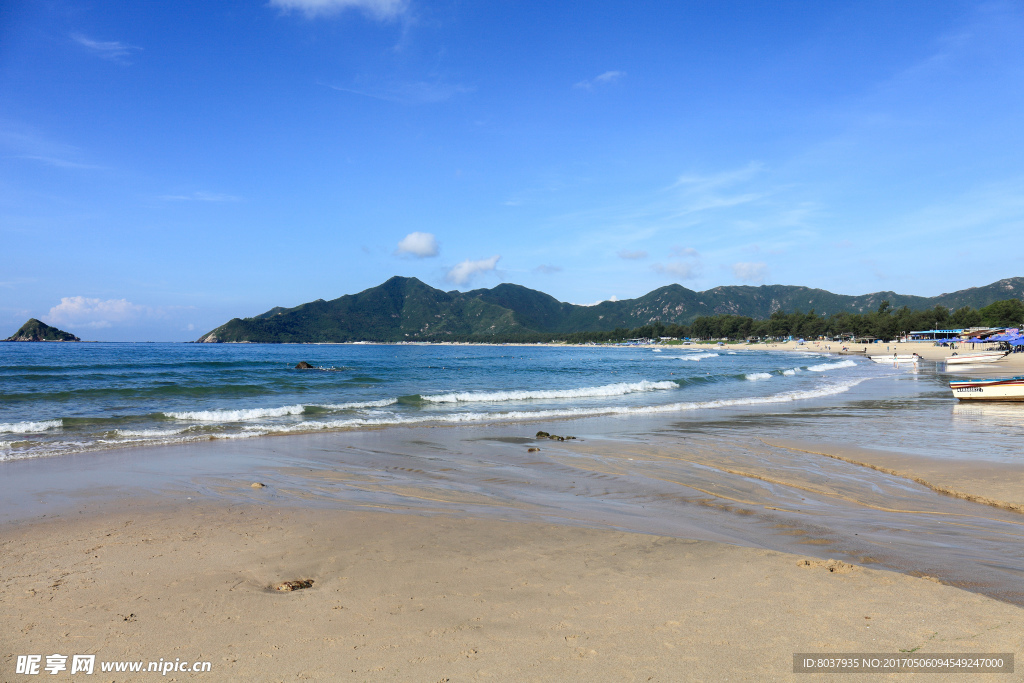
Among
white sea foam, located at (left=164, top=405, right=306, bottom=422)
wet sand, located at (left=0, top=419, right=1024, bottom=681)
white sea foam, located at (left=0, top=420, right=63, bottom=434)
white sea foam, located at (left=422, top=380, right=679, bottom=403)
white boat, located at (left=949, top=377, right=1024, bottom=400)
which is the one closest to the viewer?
wet sand, located at (left=0, top=419, right=1024, bottom=681)

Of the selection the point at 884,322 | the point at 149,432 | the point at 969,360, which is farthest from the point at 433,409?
the point at 884,322

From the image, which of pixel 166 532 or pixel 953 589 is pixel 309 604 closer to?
pixel 166 532

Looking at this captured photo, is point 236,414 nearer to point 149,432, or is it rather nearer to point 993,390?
point 149,432

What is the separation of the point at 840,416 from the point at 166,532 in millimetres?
20594

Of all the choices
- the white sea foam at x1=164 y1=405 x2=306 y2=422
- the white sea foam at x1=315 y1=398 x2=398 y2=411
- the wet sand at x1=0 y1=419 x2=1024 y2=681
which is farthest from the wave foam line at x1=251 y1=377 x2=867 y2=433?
the wet sand at x1=0 y1=419 x2=1024 y2=681

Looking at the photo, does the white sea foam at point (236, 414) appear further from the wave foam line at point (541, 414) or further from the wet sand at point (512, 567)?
the wet sand at point (512, 567)

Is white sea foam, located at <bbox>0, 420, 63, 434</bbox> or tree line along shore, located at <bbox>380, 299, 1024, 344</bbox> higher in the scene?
tree line along shore, located at <bbox>380, 299, 1024, 344</bbox>

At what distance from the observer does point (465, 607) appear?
4.55 metres

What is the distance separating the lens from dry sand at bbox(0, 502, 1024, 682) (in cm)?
367

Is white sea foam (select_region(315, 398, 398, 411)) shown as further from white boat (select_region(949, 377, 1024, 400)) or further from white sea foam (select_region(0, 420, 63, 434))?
white boat (select_region(949, 377, 1024, 400))

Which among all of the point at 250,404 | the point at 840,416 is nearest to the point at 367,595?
the point at 840,416

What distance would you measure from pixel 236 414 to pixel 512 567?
17912 mm

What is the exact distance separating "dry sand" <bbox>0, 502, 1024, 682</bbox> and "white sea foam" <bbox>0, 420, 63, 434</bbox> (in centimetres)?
1263

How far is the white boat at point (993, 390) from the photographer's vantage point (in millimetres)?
20703
